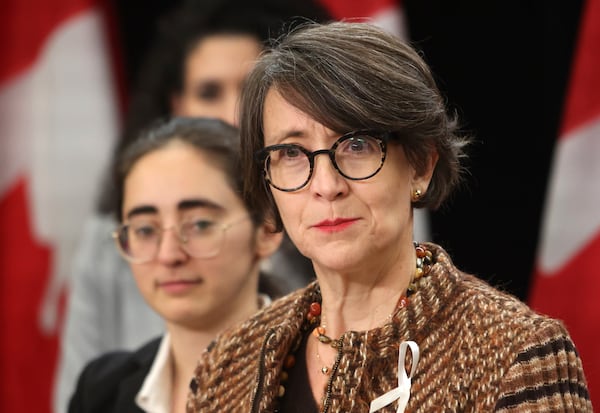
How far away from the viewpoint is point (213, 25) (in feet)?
12.2

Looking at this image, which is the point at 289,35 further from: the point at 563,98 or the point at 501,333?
the point at 563,98

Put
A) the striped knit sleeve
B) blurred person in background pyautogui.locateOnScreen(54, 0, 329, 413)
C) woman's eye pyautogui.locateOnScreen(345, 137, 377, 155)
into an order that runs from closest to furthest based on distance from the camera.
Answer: the striped knit sleeve < woman's eye pyautogui.locateOnScreen(345, 137, 377, 155) < blurred person in background pyautogui.locateOnScreen(54, 0, 329, 413)

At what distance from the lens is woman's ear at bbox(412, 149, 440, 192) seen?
1883mm

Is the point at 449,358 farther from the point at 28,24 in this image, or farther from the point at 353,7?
the point at 28,24

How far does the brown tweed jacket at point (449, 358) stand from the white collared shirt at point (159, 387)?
1.57 ft

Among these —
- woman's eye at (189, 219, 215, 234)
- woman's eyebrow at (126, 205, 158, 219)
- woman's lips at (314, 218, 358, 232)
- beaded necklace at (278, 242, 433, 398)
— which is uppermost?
woman's eyebrow at (126, 205, 158, 219)

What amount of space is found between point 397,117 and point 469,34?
6.56 ft

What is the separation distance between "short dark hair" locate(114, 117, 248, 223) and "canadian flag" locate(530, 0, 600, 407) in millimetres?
1107

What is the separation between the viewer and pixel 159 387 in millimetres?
2525

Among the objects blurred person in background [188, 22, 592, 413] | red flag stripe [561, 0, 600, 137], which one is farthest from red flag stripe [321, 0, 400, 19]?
blurred person in background [188, 22, 592, 413]

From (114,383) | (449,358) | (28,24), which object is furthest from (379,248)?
(28,24)

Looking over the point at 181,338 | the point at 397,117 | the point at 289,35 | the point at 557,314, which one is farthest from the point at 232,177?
the point at 557,314

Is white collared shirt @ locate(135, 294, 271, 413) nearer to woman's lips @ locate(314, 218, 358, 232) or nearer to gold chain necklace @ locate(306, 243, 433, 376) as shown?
gold chain necklace @ locate(306, 243, 433, 376)

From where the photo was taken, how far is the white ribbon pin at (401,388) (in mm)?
1775
